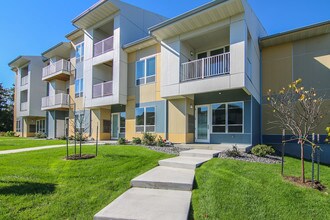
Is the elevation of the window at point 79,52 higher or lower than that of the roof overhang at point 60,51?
lower

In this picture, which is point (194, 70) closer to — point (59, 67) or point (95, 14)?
point (95, 14)

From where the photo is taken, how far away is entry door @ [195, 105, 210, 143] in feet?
44.2

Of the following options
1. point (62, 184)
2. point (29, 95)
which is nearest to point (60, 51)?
point (29, 95)

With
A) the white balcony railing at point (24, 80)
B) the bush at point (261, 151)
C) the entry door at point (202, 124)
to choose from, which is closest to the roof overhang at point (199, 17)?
the entry door at point (202, 124)

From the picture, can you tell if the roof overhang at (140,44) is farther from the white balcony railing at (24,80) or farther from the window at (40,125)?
the white balcony railing at (24,80)

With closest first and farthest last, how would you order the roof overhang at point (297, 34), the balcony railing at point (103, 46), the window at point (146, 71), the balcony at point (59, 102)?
the roof overhang at point (297, 34), the window at point (146, 71), the balcony railing at point (103, 46), the balcony at point (59, 102)

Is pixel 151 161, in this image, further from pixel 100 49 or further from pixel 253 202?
pixel 100 49

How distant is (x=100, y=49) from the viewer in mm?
17875

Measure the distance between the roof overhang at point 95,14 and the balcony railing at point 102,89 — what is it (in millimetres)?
5577

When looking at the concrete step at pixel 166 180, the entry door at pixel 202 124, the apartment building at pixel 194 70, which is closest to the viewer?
the concrete step at pixel 166 180

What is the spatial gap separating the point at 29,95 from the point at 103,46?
16.0 metres

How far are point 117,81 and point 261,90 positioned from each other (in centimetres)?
1033

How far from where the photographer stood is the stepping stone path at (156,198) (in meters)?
3.89

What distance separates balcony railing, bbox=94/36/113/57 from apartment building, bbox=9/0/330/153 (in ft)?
0.28
